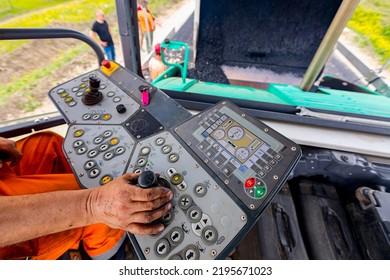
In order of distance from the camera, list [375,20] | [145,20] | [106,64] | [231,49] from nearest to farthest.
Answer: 1. [106,64]
2. [375,20]
3. [231,49]
4. [145,20]

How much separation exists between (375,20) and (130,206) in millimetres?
2619

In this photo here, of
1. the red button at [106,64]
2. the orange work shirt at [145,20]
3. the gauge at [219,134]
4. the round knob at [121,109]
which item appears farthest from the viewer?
the orange work shirt at [145,20]

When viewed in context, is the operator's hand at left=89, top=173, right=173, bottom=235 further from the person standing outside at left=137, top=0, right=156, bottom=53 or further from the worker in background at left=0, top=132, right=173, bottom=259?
the person standing outside at left=137, top=0, right=156, bottom=53

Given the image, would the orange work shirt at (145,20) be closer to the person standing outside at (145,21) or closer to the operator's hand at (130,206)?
the person standing outside at (145,21)

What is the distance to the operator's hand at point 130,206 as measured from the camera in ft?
1.72

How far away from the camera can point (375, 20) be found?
6.05 ft

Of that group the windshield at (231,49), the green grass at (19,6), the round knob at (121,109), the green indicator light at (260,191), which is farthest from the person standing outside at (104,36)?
the green indicator light at (260,191)

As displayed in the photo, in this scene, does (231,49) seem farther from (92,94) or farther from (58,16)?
(92,94)

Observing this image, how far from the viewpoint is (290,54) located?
7.86ft

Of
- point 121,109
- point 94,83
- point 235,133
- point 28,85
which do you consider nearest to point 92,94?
point 94,83

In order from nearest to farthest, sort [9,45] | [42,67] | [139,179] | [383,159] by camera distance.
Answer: [139,179], [383,159], [9,45], [42,67]

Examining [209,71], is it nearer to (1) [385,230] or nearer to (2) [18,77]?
(2) [18,77]
